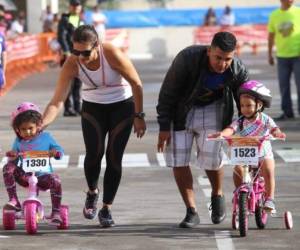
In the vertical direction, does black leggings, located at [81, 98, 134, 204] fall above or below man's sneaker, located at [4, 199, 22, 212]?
above

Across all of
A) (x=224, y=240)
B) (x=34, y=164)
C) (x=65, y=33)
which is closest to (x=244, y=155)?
(x=224, y=240)

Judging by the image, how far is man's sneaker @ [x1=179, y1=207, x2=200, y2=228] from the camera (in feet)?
32.3

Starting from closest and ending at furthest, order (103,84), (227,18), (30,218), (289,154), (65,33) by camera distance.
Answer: (30,218)
(103,84)
(289,154)
(65,33)
(227,18)

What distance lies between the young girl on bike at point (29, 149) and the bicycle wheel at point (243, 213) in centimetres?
148

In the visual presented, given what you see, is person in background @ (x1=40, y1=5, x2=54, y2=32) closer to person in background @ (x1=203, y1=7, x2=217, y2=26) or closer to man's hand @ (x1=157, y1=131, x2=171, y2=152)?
person in background @ (x1=203, y1=7, x2=217, y2=26)

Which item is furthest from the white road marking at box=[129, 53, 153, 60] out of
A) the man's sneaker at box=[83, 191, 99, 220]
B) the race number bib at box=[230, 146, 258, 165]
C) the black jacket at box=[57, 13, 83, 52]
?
the race number bib at box=[230, 146, 258, 165]

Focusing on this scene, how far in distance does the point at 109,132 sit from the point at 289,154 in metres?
5.03

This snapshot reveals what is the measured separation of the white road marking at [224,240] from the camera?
8.95m

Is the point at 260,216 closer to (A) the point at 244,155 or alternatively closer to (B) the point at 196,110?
(A) the point at 244,155

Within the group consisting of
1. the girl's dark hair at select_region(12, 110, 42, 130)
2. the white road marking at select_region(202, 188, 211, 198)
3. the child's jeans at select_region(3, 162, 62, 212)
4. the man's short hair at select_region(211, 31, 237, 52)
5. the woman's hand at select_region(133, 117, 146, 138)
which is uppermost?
the man's short hair at select_region(211, 31, 237, 52)

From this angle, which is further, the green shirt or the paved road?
the green shirt

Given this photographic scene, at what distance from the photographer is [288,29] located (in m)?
18.1

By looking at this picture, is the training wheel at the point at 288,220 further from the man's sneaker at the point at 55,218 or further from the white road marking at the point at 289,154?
the white road marking at the point at 289,154

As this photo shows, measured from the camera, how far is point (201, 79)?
381 inches
